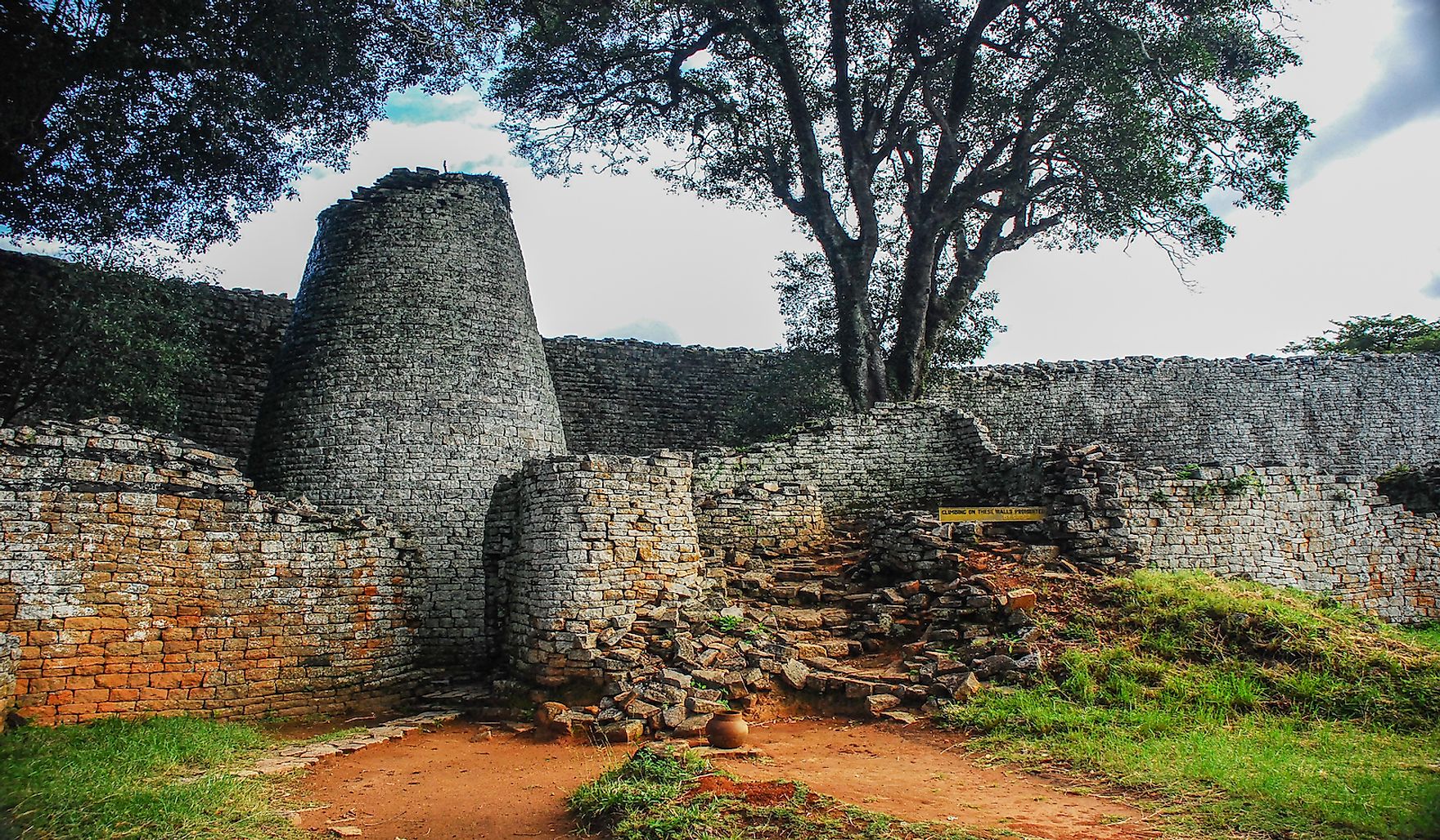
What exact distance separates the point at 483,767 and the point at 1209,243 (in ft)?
50.5

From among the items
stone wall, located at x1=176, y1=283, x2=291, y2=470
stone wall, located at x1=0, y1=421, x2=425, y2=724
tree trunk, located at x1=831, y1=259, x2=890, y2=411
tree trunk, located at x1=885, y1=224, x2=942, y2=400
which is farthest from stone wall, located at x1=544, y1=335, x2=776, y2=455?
stone wall, located at x1=0, y1=421, x2=425, y2=724

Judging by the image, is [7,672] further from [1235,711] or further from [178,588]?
[1235,711]

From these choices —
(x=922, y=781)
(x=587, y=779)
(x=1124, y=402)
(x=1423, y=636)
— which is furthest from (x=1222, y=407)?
(x=587, y=779)

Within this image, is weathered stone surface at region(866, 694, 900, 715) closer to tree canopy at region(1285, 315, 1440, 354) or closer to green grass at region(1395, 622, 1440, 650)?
green grass at region(1395, 622, 1440, 650)

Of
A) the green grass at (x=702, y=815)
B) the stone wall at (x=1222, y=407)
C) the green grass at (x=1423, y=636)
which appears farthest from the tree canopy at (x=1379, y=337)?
the green grass at (x=702, y=815)

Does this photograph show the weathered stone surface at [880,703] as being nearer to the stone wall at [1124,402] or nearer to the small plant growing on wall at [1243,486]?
the small plant growing on wall at [1243,486]

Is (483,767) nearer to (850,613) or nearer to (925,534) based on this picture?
(850,613)

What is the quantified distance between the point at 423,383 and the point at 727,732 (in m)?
6.08

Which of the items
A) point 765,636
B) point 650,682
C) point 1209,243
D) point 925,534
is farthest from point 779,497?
point 1209,243

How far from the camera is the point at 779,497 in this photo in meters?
11.3

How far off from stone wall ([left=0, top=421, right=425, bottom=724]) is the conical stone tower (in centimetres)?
72

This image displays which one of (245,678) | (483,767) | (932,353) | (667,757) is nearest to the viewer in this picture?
(667,757)

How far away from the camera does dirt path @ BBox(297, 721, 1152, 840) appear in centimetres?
489

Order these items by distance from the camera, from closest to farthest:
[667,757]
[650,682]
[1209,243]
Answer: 1. [667,757]
2. [650,682]
3. [1209,243]
